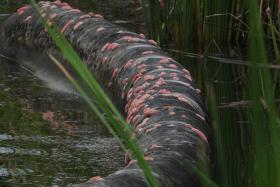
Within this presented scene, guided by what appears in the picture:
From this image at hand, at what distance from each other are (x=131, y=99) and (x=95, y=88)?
3.12 metres

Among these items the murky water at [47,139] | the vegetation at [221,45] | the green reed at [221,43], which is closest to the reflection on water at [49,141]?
the murky water at [47,139]

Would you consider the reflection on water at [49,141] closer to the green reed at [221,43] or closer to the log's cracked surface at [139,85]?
the log's cracked surface at [139,85]

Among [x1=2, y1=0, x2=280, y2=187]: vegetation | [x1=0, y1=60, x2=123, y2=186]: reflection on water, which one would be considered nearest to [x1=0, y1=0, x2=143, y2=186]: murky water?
[x1=0, y1=60, x2=123, y2=186]: reflection on water

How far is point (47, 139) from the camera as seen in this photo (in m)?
4.33

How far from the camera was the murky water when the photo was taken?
12.5 ft

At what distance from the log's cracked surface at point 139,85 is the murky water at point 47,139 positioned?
0.21 meters

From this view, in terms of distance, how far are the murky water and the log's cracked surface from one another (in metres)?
0.21

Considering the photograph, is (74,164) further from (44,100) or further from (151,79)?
(44,100)

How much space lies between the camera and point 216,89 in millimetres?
5383

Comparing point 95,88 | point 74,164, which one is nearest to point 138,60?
point 74,164

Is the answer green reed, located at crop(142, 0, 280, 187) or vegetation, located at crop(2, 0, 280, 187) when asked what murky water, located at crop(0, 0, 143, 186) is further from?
green reed, located at crop(142, 0, 280, 187)

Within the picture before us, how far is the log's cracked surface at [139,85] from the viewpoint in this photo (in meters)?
3.23

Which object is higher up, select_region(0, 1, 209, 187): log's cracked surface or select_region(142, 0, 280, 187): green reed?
select_region(0, 1, 209, 187): log's cracked surface

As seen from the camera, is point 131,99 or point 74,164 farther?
point 131,99
